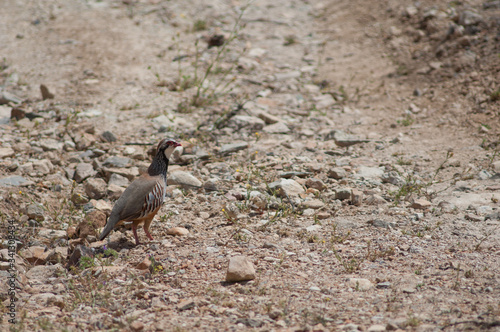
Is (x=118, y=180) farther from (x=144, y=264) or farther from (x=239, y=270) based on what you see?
(x=239, y=270)

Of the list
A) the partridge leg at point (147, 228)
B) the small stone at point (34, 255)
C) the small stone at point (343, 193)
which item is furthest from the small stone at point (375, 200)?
the small stone at point (34, 255)

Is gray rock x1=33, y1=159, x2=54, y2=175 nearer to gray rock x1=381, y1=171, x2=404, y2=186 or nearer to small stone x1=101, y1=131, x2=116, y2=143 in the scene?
small stone x1=101, y1=131, x2=116, y2=143

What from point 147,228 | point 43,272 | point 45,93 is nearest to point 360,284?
point 147,228

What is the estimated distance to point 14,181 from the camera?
17.7 ft

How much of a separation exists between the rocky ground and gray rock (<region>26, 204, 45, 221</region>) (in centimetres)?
1

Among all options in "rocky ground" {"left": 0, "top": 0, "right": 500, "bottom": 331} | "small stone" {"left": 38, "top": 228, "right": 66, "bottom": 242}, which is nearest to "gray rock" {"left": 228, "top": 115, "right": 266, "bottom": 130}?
"rocky ground" {"left": 0, "top": 0, "right": 500, "bottom": 331}

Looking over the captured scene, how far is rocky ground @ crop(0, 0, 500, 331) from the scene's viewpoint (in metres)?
3.58

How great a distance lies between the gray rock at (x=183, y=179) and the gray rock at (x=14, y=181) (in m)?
1.64

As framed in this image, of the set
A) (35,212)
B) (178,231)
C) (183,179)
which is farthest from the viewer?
(183,179)

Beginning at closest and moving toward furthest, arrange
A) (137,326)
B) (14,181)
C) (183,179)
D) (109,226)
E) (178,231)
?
(137,326)
(109,226)
(178,231)
(14,181)
(183,179)

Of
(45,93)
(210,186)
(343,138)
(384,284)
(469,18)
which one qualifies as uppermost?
(469,18)

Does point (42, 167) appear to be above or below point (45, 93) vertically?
below

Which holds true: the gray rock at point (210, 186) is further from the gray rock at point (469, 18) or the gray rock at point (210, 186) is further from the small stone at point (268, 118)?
the gray rock at point (469, 18)

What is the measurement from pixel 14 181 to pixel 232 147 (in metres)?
2.73
